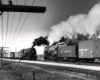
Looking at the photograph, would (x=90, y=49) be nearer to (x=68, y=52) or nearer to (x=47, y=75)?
(x=68, y=52)

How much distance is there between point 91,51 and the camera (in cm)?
2473

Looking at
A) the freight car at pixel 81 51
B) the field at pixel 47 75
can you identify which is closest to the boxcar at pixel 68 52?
the freight car at pixel 81 51

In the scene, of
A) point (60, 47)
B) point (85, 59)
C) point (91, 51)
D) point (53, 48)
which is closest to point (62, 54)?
point (60, 47)

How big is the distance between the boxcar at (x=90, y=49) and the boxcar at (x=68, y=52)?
2.31 m

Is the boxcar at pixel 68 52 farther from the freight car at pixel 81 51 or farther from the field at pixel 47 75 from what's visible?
the field at pixel 47 75

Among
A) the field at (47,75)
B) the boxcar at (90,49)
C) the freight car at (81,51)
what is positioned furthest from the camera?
the freight car at (81,51)

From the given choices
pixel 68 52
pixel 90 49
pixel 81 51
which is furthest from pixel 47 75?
pixel 68 52

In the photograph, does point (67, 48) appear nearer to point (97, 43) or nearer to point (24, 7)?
point (97, 43)

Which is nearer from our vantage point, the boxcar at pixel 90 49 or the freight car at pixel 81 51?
the boxcar at pixel 90 49

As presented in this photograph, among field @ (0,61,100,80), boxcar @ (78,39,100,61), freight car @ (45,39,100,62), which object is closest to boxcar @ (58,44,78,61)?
freight car @ (45,39,100,62)

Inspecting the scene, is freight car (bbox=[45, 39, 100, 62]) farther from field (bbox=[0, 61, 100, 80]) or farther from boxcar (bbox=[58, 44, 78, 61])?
field (bbox=[0, 61, 100, 80])

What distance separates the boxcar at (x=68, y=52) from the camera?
30016 millimetres

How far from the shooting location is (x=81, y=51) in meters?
27.3

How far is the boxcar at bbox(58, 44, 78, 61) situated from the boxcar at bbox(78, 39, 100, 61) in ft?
7.59
